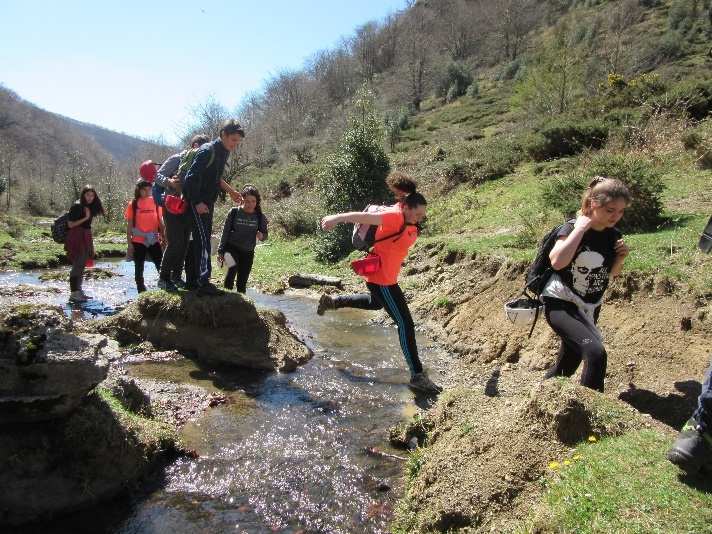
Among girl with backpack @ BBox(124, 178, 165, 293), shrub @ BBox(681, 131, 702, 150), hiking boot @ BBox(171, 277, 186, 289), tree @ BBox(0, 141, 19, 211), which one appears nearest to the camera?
hiking boot @ BBox(171, 277, 186, 289)

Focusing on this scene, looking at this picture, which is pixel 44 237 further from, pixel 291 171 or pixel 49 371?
pixel 49 371

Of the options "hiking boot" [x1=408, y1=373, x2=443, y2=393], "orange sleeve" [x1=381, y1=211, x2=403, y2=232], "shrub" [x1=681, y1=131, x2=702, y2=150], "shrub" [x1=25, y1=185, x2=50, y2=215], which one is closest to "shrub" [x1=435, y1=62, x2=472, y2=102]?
"shrub" [x1=25, y1=185, x2=50, y2=215]

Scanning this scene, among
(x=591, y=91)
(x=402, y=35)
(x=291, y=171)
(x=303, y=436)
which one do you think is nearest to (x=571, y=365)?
(x=303, y=436)

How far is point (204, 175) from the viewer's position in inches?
249

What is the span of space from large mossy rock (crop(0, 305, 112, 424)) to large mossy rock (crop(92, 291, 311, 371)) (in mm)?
2544

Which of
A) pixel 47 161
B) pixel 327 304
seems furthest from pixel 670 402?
pixel 47 161

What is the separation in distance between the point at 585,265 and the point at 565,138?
16575 mm

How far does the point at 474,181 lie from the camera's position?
63.6ft

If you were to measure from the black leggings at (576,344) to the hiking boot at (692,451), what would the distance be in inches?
39.0

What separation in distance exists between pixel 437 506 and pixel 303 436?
1711 mm

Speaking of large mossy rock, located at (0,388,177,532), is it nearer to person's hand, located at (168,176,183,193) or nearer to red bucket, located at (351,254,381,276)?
red bucket, located at (351,254,381,276)

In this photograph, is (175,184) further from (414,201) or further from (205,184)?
(414,201)

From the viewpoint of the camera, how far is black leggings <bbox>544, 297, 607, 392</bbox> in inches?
145

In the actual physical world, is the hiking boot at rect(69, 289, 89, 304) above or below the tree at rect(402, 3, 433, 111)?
below
